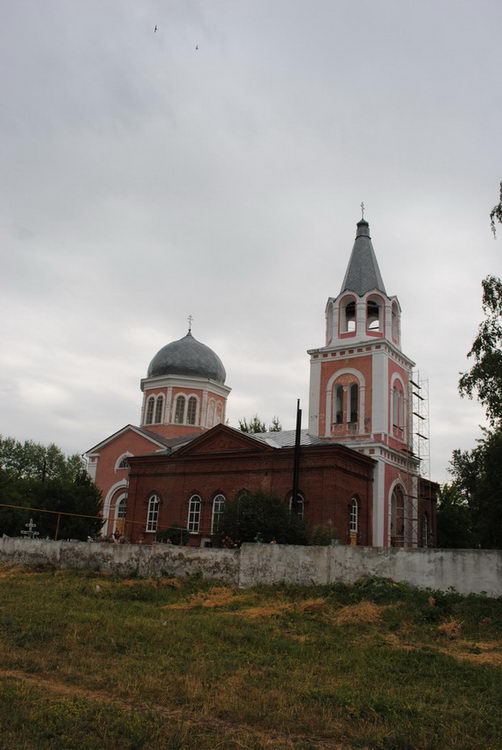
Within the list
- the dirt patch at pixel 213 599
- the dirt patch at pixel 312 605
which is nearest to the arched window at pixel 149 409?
the dirt patch at pixel 213 599

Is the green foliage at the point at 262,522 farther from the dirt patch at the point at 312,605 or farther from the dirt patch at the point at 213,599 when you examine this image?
the dirt patch at the point at 312,605

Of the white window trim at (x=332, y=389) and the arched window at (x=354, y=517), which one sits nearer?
the arched window at (x=354, y=517)

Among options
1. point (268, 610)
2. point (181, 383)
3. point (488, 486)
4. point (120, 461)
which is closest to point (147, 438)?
point (120, 461)

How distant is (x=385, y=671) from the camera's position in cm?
969

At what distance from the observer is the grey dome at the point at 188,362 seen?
4100 centimetres

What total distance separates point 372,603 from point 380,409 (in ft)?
51.6

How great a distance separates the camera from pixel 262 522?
23203mm

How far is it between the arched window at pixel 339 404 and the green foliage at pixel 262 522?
28.3ft

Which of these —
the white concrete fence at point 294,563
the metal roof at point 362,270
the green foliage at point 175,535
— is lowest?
the white concrete fence at point 294,563

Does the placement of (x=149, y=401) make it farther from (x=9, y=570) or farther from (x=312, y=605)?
(x=312, y=605)

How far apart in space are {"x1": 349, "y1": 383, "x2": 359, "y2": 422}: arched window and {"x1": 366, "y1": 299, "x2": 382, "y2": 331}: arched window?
10.8ft

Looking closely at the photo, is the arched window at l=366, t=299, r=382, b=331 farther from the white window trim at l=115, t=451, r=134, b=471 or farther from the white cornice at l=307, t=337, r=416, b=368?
the white window trim at l=115, t=451, r=134, b=471

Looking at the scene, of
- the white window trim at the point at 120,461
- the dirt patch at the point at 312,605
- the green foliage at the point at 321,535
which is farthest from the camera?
the white window trim at the point at 120,461

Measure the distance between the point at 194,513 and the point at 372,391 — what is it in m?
10.0
